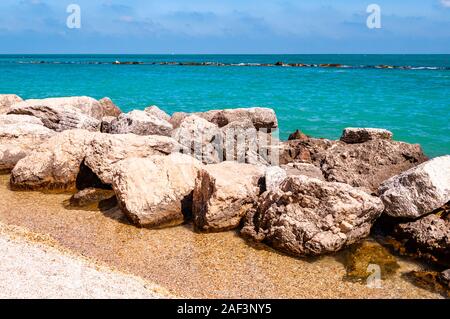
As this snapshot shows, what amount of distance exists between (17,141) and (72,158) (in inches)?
99.2

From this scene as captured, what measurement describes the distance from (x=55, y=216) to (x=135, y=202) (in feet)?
5.98

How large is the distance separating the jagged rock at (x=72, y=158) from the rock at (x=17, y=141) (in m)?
1.24

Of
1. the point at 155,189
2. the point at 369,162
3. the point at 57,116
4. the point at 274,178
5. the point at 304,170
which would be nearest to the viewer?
the point at 155,189

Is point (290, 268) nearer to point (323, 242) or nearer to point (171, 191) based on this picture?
point (323, 242)

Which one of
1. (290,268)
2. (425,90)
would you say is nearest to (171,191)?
(290,268)

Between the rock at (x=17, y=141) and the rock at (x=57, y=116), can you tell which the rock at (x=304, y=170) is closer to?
the rock at (x=17, y=141)

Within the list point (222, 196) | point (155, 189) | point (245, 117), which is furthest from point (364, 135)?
point (155, 189)

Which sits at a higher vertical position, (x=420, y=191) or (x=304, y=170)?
(x=420, y=191)

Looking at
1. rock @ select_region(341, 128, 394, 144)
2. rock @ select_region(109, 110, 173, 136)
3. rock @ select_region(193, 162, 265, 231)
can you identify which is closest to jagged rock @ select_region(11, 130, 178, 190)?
rock @ select_region(109, 110, 173, 136)

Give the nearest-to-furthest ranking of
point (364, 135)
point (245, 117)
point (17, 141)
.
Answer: point (17, 141) < point (364, 135) < point (245, 117)

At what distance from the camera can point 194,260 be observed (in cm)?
763

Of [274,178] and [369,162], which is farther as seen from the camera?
[369,162]

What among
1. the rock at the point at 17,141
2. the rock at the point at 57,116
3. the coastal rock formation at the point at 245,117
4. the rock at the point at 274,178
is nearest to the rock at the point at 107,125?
the rock at the point at 57,116

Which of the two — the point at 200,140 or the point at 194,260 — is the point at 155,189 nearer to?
the point at 194,260
